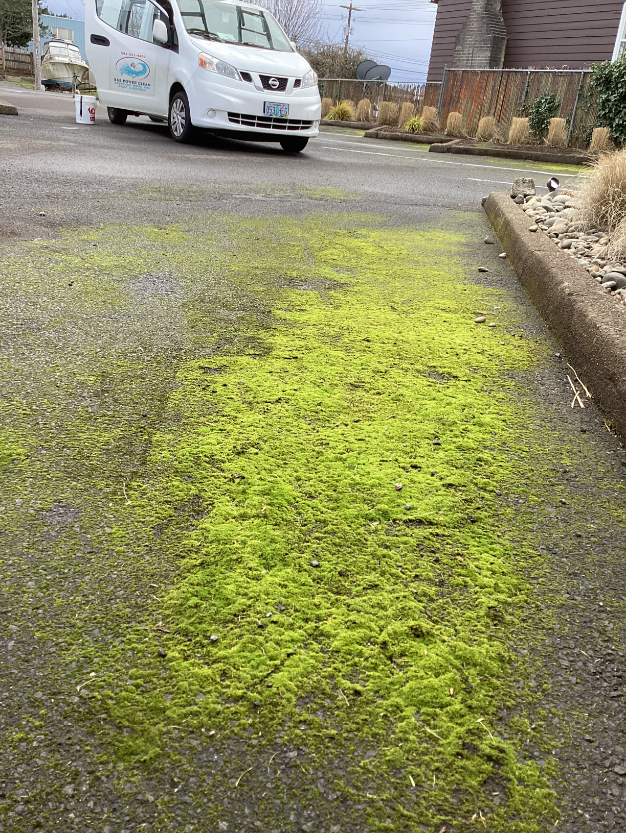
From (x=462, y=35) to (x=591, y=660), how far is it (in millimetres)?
22975

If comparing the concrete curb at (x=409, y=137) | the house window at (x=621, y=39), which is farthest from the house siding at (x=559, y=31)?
the concrete curb at (x=409, y=137)

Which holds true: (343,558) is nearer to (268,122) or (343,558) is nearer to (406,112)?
(268,122)

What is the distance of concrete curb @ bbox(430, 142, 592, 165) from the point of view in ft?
41.7

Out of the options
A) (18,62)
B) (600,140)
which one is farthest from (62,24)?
(600,140)

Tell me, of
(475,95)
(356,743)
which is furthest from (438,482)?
(475,95)

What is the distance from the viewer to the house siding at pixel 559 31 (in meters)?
17.6

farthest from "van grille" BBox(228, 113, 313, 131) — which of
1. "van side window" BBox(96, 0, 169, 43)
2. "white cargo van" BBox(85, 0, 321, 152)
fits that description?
"van side window" BBox(96, 0, 169, 43)

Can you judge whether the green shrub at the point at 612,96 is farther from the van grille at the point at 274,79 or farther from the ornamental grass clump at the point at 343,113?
the ornamental grass clump at the point at 343,113

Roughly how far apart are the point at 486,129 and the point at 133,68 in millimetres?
8388

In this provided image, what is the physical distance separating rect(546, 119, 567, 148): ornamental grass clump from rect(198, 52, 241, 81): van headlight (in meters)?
8.06

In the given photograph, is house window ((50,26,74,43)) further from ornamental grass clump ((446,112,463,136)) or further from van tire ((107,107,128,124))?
van tire ((107,107,128,124))

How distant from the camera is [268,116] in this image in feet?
29.3

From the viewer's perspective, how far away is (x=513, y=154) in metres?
13.3

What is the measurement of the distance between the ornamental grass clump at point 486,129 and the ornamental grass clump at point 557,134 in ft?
4.89
